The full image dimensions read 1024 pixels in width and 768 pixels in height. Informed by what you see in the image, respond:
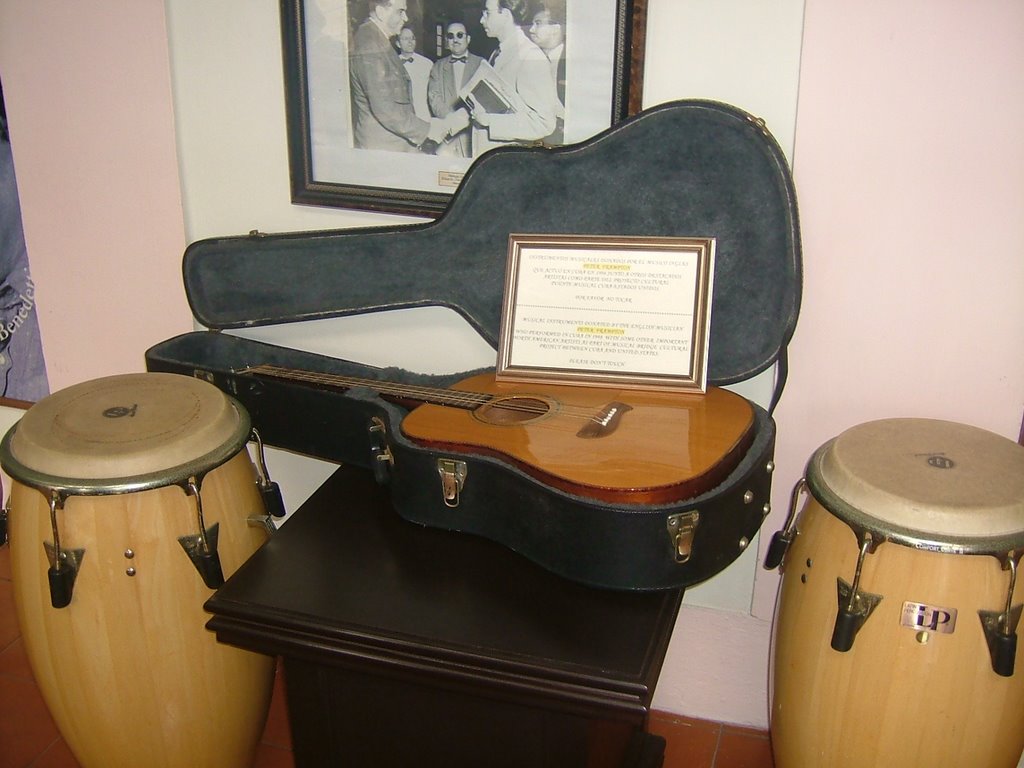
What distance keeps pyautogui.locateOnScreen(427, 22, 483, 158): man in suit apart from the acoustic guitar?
16.3 inches

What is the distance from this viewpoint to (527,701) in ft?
3.50

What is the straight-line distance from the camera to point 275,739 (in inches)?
68.2

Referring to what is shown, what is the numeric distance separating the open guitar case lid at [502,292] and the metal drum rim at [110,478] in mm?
240

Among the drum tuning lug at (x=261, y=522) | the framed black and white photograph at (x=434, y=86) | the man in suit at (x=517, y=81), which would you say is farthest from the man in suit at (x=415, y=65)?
the drum tuning lug at (x=261, y=522)

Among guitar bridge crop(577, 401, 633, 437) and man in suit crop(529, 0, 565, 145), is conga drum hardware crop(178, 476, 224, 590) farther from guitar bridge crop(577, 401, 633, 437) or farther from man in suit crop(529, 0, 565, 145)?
man in suit crop(529, 0, 565, 145)

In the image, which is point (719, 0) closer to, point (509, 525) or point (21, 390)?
point (509, 525)

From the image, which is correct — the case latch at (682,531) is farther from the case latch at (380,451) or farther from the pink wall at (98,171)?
the pink wall at (98,171)

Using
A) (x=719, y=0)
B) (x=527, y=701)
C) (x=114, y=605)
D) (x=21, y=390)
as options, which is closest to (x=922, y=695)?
(x=527, y=701)

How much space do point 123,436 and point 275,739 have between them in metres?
0.78

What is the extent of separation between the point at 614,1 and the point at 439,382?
72 centimetres

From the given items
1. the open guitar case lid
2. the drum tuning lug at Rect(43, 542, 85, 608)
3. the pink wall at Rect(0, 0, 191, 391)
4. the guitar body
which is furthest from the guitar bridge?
the pink wall at Rect(0, 0, 191, 391)

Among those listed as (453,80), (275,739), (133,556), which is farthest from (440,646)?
(453,80)

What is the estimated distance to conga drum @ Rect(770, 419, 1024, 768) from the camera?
3.57 feet

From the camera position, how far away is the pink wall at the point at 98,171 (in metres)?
1.67
